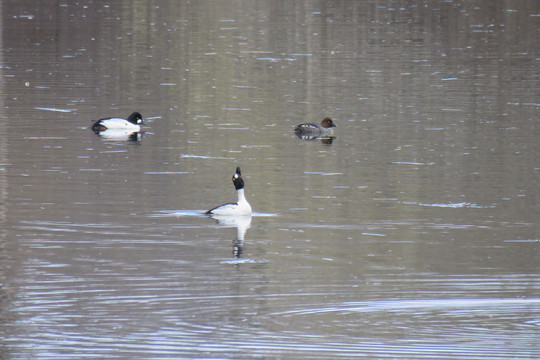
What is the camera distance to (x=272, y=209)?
59.1ft

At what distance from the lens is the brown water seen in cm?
1108

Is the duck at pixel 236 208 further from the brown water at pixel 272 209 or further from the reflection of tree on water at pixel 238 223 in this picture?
the brown water at pixel 272 209

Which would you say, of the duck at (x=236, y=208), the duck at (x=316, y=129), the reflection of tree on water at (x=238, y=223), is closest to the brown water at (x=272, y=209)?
the reflection of tree on water at (x=238, y=223)

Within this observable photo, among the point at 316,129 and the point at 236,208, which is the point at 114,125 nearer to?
the point at 316,129

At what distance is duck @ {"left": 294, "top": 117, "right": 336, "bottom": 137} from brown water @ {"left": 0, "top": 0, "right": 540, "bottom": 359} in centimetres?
31

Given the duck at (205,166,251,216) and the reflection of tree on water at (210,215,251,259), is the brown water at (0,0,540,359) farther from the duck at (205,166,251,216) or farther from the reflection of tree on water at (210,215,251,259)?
the duck at (205,166,251,216)

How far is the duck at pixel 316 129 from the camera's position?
1020 inches

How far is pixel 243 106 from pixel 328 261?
1655 cm

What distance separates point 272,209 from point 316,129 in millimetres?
8066

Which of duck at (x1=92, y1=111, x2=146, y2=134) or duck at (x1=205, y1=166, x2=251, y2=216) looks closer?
duck at (x1=205, y1=166, x2=251, y2=216)

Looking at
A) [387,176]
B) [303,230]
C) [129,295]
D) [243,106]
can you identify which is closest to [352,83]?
[243,106]

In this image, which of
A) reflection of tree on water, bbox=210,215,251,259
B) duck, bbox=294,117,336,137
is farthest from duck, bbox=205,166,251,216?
duck, bbox=294,117,336,137

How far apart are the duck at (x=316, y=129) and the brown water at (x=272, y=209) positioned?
12.2 inches

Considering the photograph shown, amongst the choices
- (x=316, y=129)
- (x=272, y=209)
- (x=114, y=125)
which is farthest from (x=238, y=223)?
(x=114, y=125)
